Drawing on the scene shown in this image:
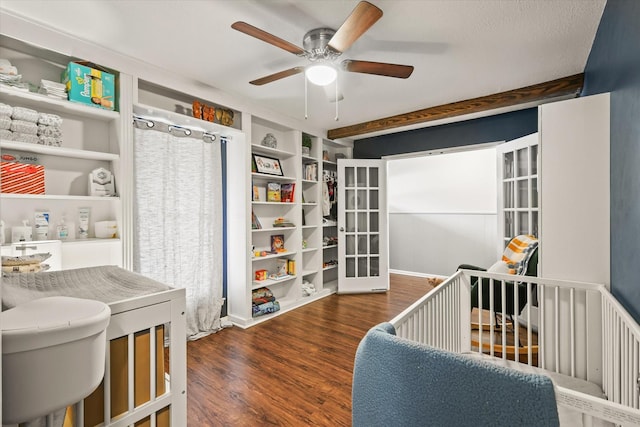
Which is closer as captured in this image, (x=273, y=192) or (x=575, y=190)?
(x=575, y=190)

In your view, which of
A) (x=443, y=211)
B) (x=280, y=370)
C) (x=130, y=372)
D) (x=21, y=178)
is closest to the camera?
(x=130, y=372)

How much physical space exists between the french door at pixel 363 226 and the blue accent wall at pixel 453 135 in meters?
0.33

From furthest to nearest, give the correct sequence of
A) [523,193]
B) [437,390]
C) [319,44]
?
[523,193]
[319,44]
[437,390]

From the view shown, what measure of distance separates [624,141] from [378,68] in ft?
4.19

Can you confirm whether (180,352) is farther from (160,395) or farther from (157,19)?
(157,19)

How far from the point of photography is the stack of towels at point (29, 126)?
1.69 meters

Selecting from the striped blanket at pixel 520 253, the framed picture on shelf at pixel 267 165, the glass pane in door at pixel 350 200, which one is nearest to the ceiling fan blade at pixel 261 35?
the framed picture on shelf at pixel 267 165

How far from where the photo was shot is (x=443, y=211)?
5.07 m

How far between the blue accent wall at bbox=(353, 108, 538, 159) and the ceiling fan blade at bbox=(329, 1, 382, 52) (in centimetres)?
251

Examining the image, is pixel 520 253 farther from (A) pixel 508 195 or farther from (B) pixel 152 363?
(B) pixel 152 363

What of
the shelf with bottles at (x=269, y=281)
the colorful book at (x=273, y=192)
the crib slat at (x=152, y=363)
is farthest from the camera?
the colorful book at (x=273, y=192)

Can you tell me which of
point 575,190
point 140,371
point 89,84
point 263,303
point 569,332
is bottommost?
point 263,303

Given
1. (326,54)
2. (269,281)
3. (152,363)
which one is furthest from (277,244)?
(152,363)

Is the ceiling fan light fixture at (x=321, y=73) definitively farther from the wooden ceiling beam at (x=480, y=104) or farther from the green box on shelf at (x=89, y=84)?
the wooden ceiling beam at (x=480, y=104)
